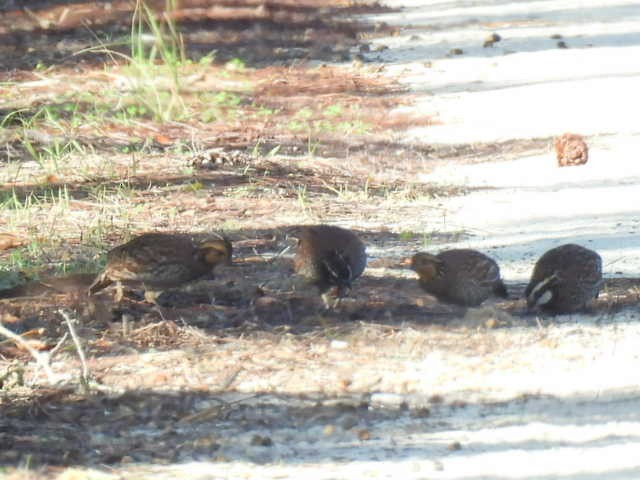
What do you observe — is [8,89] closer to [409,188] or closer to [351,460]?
[409,188]

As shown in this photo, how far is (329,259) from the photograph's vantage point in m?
8.02

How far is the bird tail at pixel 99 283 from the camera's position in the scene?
26.4ft

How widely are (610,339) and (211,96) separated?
8.44 metres

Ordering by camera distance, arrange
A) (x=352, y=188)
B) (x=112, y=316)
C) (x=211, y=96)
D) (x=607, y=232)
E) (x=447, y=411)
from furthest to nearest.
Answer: (x=211, y=96)
(x=352, y=188)
(x=607, y=232)
(x=112, y=316)
(x=447, y=411)

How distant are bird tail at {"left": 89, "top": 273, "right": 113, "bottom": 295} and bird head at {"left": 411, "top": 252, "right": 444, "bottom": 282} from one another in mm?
1800

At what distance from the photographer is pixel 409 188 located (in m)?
11.5

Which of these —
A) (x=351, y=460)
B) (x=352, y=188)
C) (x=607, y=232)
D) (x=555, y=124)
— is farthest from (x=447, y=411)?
(x=555, y=124)

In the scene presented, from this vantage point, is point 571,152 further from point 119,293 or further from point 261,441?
point 261,441

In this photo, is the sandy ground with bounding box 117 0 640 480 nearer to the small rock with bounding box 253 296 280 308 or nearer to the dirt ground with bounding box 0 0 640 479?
the dirt ground with bounding box 0 0 640 479

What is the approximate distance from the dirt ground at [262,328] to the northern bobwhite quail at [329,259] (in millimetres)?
127

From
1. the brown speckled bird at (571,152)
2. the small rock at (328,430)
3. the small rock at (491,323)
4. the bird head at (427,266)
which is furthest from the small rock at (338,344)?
the brown speckled bird at (571,152)

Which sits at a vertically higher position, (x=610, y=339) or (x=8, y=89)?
(x=8, y=89)

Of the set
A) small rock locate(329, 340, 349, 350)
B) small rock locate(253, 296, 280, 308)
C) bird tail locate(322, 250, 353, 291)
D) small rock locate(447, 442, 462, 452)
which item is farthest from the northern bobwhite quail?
small rock locate(447, 442, 462, 452)

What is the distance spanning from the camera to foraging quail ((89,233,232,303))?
312 inches
